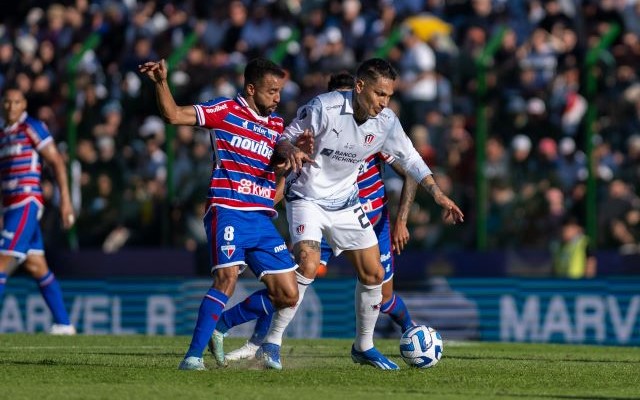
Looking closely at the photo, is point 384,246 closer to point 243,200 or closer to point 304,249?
point 304,249

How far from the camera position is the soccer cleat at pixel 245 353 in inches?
432

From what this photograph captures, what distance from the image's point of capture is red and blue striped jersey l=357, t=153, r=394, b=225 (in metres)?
12.2

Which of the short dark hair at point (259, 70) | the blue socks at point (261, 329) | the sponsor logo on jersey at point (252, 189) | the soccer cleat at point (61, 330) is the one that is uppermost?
the short dark hair at point (259, 70)

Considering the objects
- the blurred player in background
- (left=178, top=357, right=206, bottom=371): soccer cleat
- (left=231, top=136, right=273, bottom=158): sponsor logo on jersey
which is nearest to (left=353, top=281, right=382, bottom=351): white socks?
the blurred player in background

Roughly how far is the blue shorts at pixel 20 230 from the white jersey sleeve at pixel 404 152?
5.13 meters

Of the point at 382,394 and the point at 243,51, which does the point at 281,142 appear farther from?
the point at 243,51

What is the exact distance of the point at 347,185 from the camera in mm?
10992

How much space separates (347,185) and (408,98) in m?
6.78

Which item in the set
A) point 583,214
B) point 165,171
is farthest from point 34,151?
point 583,214

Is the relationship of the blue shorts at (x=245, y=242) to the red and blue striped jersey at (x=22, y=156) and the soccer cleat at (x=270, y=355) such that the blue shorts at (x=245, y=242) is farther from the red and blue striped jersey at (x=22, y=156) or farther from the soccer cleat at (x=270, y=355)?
the red and blue striped jersey at (x=22, y=156)

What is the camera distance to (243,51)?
20.1 metres

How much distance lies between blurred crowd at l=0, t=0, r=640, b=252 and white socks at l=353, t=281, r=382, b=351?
6163 mm

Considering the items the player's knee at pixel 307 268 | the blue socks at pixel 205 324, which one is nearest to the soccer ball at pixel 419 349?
the player's knee at pixel 307 268

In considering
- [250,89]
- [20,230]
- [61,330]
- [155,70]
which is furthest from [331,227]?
[61,330]
